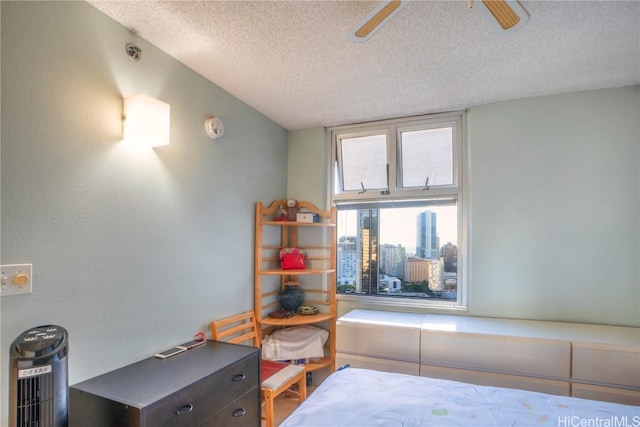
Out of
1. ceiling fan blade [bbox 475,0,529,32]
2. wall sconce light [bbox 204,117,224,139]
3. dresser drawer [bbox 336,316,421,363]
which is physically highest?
ceiling fan blade [bbox 475,0,529,32]

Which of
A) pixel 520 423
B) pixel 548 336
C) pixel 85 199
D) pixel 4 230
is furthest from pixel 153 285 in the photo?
pixel 548 336

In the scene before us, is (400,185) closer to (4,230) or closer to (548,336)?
(548,336)

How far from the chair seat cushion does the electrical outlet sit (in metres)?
1.43

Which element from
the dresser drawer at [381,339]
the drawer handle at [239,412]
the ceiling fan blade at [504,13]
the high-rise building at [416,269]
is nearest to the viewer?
the ceiling fan blade at [504,13]

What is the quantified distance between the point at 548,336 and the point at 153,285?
2481mm

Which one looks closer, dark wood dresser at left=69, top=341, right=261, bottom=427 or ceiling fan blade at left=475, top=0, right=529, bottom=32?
ceiling fan blade at left=475, top=0, right=529, bottom=32

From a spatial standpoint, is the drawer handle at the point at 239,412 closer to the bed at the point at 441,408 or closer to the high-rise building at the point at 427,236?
the bed at the point at 441,408

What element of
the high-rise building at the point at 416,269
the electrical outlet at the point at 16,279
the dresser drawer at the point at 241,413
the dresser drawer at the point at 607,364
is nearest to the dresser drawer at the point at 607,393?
the dresser drawer at the point at 607,364

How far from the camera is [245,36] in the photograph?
5.98 ft

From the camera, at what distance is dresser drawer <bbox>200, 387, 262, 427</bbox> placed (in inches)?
67.6

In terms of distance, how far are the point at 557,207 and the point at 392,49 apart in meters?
1.76

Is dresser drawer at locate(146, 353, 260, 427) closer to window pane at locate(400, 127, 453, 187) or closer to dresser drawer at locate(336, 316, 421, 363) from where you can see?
dresser drawer at locate(336, 316, 421, 363)

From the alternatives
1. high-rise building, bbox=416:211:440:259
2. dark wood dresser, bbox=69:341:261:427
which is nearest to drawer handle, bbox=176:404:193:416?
dark wood dresser, bbox=69:341:261:427

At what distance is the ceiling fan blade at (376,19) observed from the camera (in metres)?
1.25
